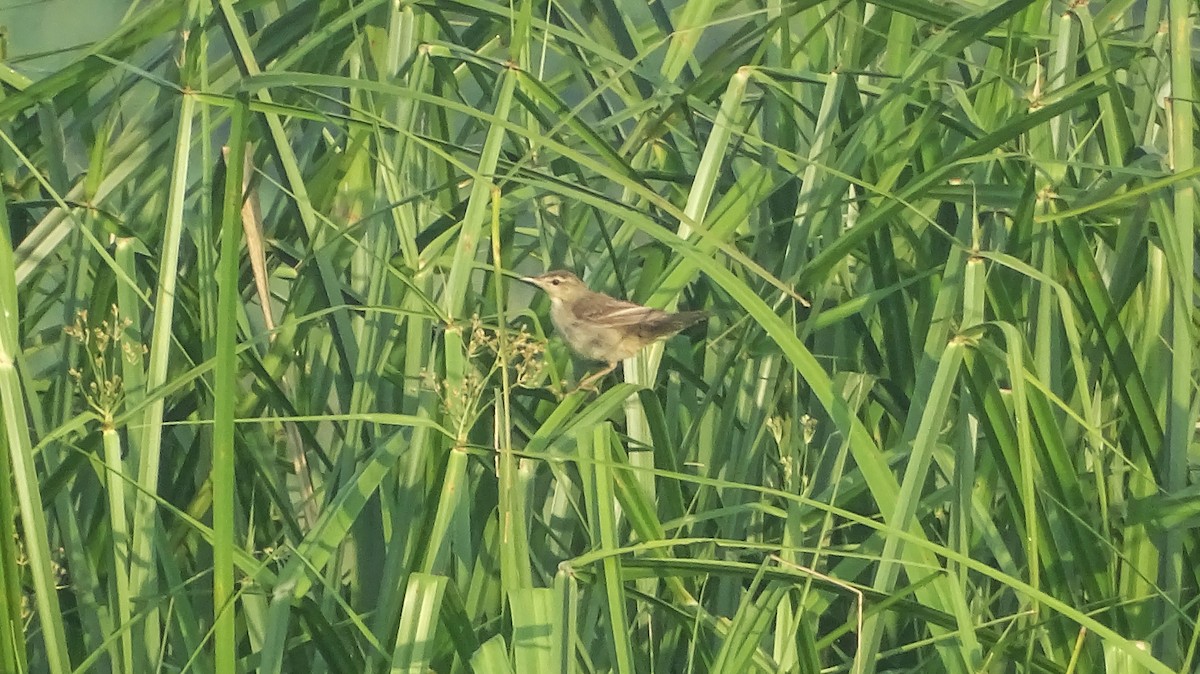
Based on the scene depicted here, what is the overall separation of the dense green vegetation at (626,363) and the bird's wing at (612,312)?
0.05m

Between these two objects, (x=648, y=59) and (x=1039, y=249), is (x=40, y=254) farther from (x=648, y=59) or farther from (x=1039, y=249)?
(x=1039, y=249)

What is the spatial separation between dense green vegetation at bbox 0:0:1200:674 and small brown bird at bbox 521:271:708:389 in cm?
5

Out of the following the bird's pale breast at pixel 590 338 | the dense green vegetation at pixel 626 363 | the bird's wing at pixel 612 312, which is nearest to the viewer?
the dense green vegetation at pixel 626 363

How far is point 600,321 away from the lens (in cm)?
315

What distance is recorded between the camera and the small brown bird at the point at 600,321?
2.91 metres

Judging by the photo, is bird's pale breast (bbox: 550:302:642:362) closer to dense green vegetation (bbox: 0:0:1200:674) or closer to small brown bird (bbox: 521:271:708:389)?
small brown bird (bbox: 521:271:708:389)

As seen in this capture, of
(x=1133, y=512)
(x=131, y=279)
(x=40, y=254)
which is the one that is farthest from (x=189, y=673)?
(x=1133, y=512)

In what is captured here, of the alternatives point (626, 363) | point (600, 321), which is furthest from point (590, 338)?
point (626, 363)

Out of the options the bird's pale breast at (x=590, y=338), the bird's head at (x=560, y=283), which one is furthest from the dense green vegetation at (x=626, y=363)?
the bird's pale breast at (x=590, y=338)

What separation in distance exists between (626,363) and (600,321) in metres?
0.42

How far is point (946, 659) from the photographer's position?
78.9 inches

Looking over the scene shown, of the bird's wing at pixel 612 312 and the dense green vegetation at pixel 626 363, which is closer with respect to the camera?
the dense green vegetation at pixel 626 363

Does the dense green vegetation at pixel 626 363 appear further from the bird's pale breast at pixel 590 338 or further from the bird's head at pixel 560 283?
the bird's pale breast at pixel 590 338

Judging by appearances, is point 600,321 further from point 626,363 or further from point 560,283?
point 626,363
